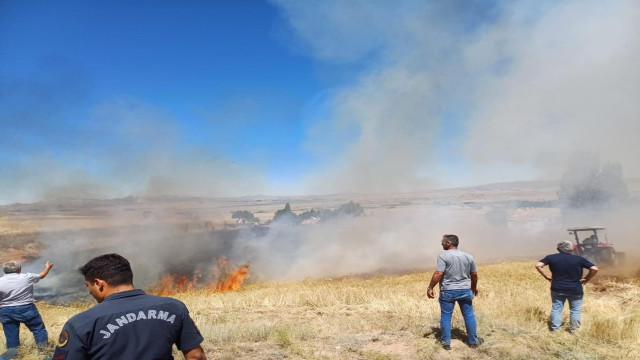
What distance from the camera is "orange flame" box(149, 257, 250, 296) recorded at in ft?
72.5

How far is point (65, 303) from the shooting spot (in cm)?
1945

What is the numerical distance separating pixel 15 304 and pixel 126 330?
5.82m

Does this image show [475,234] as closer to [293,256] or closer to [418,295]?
[293,256]

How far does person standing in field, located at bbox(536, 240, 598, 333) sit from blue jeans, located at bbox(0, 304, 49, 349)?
9.28 meters

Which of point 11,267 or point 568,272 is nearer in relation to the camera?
point 11,267

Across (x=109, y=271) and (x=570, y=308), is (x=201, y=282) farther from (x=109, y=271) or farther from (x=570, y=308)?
(x=109, y=271)

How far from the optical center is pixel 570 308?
7.18m

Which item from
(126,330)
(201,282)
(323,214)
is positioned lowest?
(201,282)

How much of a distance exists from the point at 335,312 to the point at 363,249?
25.5 m

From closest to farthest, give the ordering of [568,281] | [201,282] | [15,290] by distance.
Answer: [15,290] → [568,281] → [201,282]

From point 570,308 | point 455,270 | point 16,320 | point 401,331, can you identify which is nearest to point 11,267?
point 16,320

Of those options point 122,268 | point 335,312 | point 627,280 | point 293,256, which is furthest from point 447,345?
point 293,256

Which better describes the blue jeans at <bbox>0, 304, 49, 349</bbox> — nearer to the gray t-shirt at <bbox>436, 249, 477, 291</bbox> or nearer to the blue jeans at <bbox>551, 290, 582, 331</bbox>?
the gray t-shirt at <bbox>436, 249, 477, 291</bbox>

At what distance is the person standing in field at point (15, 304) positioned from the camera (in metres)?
6.36
